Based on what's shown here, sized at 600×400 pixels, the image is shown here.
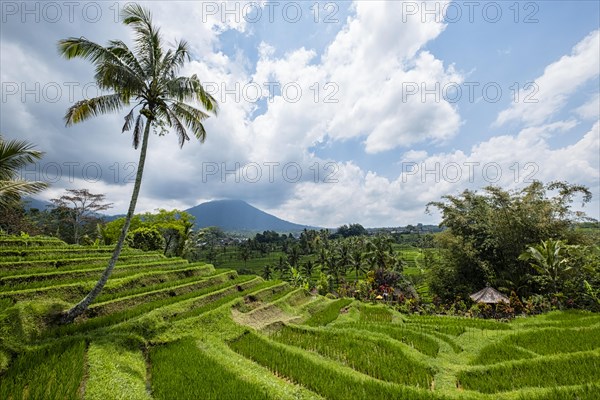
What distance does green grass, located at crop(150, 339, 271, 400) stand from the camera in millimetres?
5578

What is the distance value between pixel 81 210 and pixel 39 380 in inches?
1754

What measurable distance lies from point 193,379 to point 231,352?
218 centimetres

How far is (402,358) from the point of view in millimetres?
8141

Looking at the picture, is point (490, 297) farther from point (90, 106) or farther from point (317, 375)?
point (90, 106)

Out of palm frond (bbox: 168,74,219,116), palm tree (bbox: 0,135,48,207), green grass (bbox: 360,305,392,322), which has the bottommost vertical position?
green grass (bbox: 360,305,392,322)

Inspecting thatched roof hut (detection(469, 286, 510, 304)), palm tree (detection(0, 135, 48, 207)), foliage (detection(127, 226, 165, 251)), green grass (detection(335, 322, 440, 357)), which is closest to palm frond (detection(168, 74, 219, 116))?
palm tree (detection(0, 135, 48, 207))

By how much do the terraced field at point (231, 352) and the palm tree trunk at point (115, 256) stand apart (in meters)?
0.44

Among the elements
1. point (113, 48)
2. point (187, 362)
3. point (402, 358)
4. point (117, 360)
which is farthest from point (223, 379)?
point (113, 48)

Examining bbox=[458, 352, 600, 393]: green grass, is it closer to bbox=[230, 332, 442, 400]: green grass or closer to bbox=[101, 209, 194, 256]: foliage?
bbox=[230, 332, 442, 400]: green grass

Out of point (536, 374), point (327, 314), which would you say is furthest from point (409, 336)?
point (327, 314)

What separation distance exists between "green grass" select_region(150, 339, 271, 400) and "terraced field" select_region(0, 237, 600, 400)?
0.03 metres

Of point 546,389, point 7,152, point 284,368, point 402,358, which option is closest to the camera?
point 546,389

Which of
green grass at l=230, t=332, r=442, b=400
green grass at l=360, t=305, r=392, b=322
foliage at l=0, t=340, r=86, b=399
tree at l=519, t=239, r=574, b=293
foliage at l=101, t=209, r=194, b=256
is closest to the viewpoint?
foliage at l=0, t=340, r=86, b=399

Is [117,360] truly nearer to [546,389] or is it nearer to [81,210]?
[546,389]
